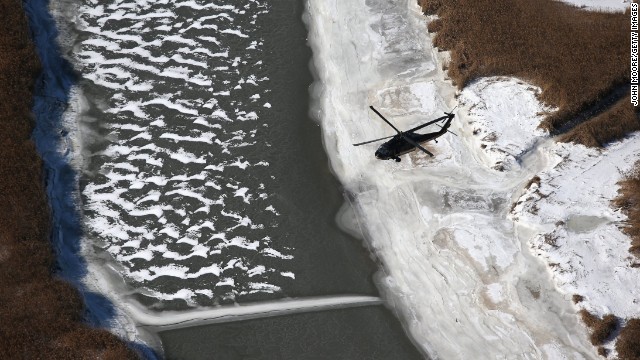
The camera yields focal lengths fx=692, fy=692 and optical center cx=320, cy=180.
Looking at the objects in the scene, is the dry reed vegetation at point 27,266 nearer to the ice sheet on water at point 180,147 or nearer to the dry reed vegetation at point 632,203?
the ice sheet on water at point 180,147

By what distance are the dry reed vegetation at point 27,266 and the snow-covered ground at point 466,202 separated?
36.9 feet

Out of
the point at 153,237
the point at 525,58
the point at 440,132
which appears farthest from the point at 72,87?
the point at 525,58

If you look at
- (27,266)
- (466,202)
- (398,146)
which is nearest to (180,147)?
(27,266)

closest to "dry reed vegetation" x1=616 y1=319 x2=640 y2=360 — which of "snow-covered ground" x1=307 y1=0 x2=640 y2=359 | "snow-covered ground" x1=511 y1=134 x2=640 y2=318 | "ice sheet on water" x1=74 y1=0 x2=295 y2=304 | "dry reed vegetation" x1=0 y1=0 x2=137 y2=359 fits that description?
"snow-covered ground" x1=511 y1=134 x2=640 y2=318

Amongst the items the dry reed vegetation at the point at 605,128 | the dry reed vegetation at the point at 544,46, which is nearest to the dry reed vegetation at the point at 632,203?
the dry reed vegetation at the point at 605,128

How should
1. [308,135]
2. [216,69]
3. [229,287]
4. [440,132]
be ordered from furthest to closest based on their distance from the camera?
1. [216,69]
2. [308,135]
3. [440,132]
4. [229,287]

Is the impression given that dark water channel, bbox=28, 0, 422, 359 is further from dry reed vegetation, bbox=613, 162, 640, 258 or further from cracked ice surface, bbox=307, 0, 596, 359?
dry reed vegetation, bbox=613, 162, 640, 258

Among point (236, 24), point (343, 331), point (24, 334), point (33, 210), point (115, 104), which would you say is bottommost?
point (343, 331)

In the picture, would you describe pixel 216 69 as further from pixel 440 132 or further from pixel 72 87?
pixel 440 132

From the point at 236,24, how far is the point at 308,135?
8.45 meters

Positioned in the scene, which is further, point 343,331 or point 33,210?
point 33,210

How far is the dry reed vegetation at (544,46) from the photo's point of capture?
1248 inches

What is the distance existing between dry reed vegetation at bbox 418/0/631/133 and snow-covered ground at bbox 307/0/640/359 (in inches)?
33.4

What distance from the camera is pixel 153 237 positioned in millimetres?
27844
